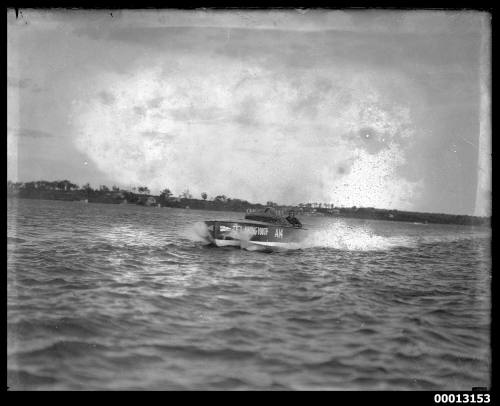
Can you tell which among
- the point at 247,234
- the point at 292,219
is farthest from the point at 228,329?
the point at 292,219

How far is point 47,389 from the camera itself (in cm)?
563

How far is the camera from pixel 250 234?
19.0 m

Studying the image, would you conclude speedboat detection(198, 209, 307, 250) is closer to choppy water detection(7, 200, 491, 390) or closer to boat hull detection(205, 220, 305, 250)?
boat hull detection(205, 220, 305, 250)

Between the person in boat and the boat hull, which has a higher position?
the person in boat

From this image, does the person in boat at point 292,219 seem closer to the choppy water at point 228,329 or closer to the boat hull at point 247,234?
the boat hull at point 247,234

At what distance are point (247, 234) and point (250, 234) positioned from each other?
16 cm

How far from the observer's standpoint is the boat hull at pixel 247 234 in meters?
18.7

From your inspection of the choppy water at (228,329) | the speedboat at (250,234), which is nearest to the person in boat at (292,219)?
the speedboat at (250,234)

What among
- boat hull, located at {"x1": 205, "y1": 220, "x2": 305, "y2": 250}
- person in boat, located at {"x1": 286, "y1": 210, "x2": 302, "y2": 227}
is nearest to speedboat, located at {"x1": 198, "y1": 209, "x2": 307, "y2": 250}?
boat hull, located at {"x1": 205, "y1": 220, "x2": 305, "y2": 250}

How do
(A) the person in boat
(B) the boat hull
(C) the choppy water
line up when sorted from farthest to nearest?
1. (A) the person in boat
2. (B) the boat hull
3. (C) the choppy water

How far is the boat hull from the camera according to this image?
18.7 metres

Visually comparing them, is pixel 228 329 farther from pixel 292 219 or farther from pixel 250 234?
pixel 292 219

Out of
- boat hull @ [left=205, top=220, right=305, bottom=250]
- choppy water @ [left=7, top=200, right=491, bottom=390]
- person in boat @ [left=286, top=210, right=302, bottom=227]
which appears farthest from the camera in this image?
person in boat @ [left=286, top=210, right=302, bottom=227]
